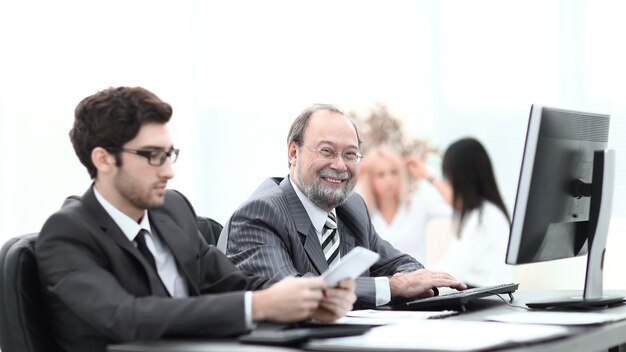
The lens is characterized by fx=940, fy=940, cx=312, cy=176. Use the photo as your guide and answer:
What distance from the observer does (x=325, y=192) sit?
301 cm

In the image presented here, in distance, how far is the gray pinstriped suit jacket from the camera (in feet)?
8.88

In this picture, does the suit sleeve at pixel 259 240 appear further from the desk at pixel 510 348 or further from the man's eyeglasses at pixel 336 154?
the desk at pixel 510 348

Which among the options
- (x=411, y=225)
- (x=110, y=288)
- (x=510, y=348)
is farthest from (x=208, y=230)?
(x=411, y=225)

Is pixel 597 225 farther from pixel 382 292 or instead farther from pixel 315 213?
pixel 315 213

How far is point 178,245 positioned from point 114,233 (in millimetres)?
220

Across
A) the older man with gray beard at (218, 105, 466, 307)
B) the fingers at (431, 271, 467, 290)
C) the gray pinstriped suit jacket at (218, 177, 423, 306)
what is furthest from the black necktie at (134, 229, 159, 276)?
the fingers at (431, 271, 467, 290)

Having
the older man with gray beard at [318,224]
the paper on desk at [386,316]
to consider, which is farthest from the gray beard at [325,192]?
the paper on desk at [386,316]

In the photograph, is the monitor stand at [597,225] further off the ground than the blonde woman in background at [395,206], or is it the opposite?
the monitor stand at [597,225]

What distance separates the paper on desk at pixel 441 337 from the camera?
175 centimetres

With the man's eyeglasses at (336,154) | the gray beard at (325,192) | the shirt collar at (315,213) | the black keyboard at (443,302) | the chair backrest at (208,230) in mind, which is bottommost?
the black keyboard at (443,302)

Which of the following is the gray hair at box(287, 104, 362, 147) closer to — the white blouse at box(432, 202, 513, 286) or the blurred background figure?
the white blouse at box(432, 202, 513, 286)

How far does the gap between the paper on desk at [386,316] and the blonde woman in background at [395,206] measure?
353 centimetres

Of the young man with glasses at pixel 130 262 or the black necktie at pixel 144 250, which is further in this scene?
the black necktie at pixel 144 250

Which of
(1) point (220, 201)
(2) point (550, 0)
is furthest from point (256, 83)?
(2) point (550, 0)
